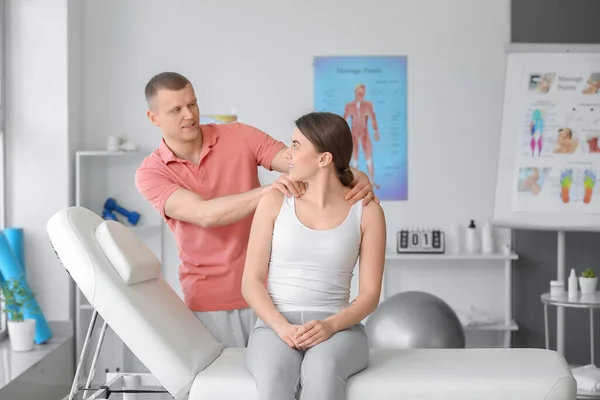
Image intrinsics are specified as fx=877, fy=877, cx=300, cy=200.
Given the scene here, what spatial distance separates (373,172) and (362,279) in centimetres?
252

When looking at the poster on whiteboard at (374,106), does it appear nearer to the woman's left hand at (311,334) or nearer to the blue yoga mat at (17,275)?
the blue yoga mat at (17,275)

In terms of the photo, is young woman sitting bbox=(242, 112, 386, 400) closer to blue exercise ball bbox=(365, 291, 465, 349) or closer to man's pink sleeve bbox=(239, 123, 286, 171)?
man's pink sleeve bbox=(239, 123, 286, 171)

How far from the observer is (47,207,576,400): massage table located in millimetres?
1863

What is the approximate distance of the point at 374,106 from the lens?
4574 mm

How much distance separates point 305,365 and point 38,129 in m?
2.92

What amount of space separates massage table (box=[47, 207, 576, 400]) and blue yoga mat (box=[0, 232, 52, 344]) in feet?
6.76

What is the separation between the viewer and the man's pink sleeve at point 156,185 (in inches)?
91.0

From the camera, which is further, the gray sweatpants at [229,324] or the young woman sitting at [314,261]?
the gray sweatpants at [229,324]

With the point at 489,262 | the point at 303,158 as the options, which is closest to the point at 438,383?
the point at 303,158

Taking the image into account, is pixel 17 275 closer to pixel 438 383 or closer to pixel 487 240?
pixel 487 240

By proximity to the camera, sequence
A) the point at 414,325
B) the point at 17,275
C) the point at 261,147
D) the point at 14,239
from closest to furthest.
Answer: the point at 261,147, the point at 414,325, the point at 17,275, the point at 14,239

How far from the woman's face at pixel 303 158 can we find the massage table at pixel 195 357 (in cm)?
43

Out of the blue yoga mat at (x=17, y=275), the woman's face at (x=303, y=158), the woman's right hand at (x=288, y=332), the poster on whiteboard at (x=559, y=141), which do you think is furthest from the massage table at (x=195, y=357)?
the poster on whiteboard at (x=559, y=141)

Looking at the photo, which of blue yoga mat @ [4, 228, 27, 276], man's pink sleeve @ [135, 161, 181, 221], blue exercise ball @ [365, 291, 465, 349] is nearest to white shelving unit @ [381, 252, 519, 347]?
blue exercise ball @ [365, 291, 465, 349]
